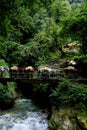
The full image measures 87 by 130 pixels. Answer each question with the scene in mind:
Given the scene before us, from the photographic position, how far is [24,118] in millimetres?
20719

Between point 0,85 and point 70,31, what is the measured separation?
28.5 feet

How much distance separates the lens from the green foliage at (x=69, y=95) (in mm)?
17812

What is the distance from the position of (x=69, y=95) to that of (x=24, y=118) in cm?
453

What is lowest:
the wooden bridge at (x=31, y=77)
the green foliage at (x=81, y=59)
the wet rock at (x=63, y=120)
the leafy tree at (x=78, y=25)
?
the wet rock at (x=63, y=120)

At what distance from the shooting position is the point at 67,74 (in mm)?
22047

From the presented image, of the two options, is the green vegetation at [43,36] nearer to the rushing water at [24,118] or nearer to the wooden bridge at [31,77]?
the wooden bridge at [31,77]

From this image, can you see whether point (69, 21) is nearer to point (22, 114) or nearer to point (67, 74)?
point (67, 74)

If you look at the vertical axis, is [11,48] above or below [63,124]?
above

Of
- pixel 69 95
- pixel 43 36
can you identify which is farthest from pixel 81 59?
pixel 43 36

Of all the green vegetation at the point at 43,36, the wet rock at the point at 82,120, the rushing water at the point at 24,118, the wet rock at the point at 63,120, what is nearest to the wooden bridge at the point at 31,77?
the green vegetation at the point at 43,36

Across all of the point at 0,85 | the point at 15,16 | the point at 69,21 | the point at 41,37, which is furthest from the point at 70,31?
the point at 15,16

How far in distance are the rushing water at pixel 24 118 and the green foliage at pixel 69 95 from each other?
78.3 inches

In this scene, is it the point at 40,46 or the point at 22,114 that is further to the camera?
the point at 40,46

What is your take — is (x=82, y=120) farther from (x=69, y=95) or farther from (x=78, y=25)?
(x=78, y=25)
